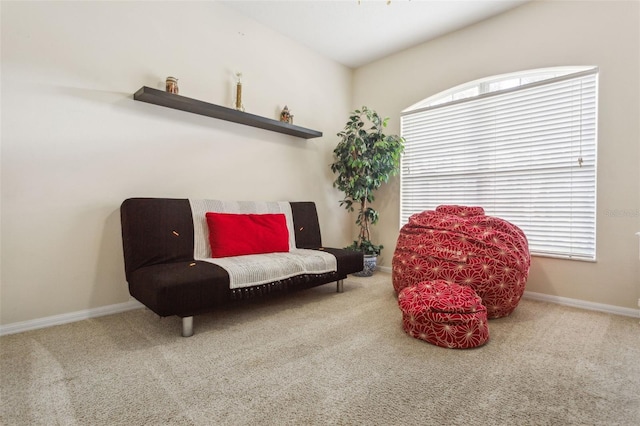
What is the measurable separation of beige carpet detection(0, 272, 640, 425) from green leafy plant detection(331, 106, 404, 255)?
69.8 inches

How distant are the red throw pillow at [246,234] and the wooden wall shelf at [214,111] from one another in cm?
97

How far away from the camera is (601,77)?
2.53m

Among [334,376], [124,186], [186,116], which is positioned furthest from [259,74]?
[334,376]

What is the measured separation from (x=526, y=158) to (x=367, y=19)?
215 centimetres

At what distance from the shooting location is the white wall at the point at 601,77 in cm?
240

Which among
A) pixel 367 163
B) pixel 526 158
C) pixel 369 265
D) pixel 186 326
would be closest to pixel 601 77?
pixel 526 158

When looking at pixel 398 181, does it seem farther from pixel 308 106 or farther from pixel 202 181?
pixel 202 181

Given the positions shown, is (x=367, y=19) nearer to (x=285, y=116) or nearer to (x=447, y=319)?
(x=285, y=116)

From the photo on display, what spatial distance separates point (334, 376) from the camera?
4.75ft

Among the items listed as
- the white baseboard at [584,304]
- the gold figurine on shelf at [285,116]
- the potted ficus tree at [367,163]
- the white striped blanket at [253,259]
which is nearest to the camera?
the white striped blanket at [253,259]

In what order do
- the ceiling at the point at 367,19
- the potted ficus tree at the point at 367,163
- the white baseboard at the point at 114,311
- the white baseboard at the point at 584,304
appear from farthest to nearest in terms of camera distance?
the potted ficus tree at the point at 367,163, the ceiling at the point at 367,19, the white baseboard at the point at 584,304, the white baseboard at the point at 114,311

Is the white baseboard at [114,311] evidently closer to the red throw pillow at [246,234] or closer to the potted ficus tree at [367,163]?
the red throw pillow at [246,234]

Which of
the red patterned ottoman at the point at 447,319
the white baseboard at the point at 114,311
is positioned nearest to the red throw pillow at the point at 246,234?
the white baseboard at the point at 114,311

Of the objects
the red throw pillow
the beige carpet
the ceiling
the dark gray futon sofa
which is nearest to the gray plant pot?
the dark gray futon sofa
